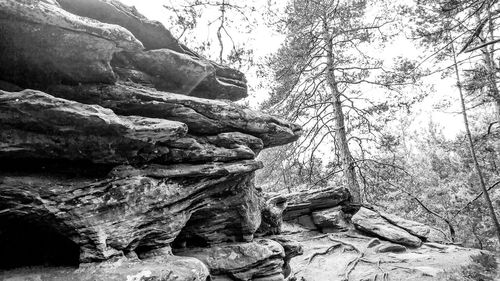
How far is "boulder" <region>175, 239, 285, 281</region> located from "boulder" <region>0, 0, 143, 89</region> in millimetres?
4255

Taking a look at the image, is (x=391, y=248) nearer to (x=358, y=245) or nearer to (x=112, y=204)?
(x=358, y=245)

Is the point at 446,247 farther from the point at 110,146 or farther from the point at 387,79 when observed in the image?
the point at 110,146

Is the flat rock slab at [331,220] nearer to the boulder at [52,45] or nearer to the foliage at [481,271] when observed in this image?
the foliage at [481,271]

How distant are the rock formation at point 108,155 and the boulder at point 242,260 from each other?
3 centimetres

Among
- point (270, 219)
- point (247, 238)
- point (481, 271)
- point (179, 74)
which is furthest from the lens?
point (270, 219)

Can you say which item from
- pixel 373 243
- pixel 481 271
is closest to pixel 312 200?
pixel 373 243

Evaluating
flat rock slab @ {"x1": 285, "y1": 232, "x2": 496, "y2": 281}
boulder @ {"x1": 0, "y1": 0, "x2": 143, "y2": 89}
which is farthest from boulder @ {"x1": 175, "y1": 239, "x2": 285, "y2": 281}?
boulder @ {"x1": 0, "y1": 0, "x2": 143, "y2": 89}

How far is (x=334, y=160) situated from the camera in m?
14.2

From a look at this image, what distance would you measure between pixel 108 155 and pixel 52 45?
1.90 meters

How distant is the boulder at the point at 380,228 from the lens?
474 inches

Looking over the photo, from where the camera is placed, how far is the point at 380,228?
495 inches

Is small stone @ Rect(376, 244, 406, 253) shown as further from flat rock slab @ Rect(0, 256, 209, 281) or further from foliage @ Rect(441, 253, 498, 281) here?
flat rock slab @ Rect(0, 256, 209, 281)

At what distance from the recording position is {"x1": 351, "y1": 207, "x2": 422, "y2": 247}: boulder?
12.0m

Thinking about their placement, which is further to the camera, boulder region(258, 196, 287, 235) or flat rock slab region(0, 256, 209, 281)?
boulder region(258, 196, 287, 235)
